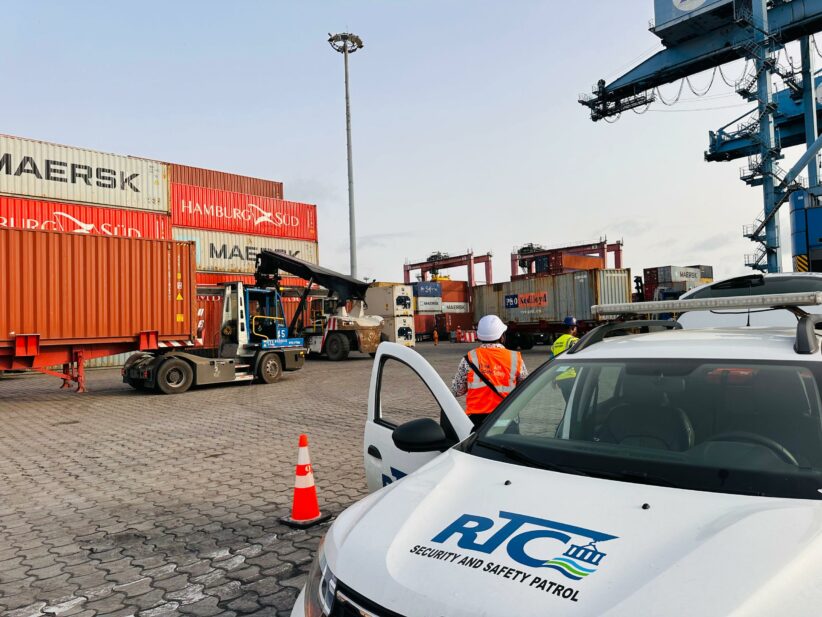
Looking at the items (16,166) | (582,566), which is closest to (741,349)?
(582,566)

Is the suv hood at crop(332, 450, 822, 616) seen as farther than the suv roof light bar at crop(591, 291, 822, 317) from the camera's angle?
No

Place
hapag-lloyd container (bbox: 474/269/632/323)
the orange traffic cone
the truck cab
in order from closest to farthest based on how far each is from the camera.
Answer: the orange traffic cone → the truck cab → hapag-lloyd container (bbox: 474/269/632/323)

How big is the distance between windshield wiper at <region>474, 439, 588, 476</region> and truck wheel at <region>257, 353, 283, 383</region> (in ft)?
42.6

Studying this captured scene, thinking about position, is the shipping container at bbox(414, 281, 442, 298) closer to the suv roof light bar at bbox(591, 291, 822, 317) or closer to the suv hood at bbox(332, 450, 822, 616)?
the suv roof light bar at bbox(591, 291, 822, 317)

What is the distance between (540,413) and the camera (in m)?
2.80

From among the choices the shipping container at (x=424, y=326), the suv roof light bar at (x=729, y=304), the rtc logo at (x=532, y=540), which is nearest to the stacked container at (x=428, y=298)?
the shipping container at (x=424, y=326)

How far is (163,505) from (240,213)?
2379cm

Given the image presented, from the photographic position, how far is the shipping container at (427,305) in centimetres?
4044

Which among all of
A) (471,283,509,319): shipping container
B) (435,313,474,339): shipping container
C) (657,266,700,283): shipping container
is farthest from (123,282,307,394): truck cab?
(435,313,474,339): shipping container

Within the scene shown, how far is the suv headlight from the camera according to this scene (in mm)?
1729

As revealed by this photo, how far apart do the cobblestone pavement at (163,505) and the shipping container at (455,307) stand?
32954 mm

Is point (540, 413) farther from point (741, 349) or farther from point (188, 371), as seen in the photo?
point (188, 371)

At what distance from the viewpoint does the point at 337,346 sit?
22.1 m

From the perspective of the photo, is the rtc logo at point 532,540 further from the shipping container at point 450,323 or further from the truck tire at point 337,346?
the shipping container at point 450,323
